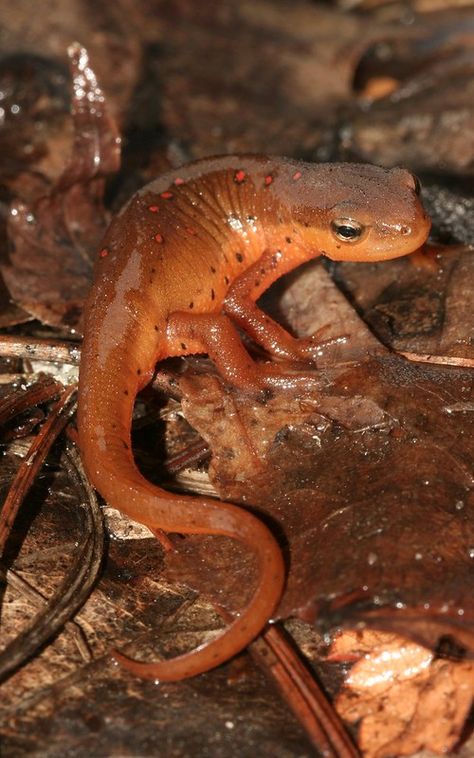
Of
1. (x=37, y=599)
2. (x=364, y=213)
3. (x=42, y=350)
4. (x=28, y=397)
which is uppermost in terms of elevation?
(x=364, y=213)

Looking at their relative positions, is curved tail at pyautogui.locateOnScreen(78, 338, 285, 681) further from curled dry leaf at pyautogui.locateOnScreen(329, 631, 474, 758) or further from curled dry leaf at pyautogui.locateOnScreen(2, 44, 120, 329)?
curled dry leaf at pyautogui.locateOnScreen(2, 44, 120, 329)

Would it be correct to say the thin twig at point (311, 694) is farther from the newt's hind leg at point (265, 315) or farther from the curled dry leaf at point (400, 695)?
the newt's hind leg at point (265, 315)

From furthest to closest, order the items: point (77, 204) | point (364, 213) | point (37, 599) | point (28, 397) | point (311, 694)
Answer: point (77, 204)
point (364, 213)
point (28, 397)
point (37, 599)
point (311, 694)

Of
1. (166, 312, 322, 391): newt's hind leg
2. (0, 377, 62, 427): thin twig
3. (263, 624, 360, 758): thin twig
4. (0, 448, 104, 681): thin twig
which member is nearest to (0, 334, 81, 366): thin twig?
(0, 377, 62, 427): thin twig

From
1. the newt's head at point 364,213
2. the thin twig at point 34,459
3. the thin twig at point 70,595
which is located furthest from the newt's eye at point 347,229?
Answer: the thin twig at point 70,595

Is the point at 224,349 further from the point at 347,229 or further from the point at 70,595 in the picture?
the point at 70,595

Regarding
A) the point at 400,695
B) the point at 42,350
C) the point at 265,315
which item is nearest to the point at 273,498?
the point at 400,695
